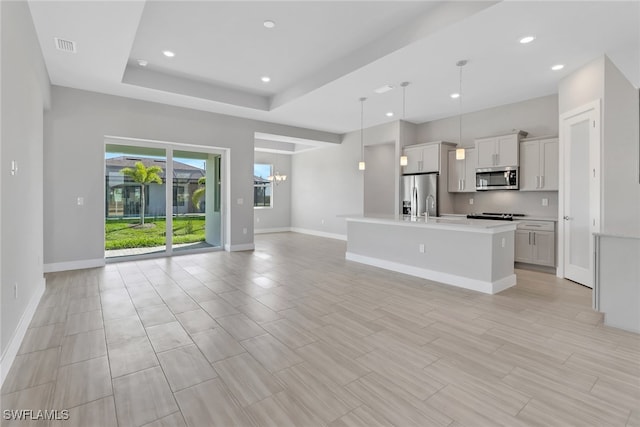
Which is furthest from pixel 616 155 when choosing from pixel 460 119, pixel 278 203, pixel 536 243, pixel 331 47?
pixel 278 203

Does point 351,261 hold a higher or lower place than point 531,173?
lower

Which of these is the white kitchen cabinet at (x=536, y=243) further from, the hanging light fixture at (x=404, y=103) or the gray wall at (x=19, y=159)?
the gray wall at (x=19, y=159)

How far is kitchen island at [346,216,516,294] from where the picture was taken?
4.05 metres

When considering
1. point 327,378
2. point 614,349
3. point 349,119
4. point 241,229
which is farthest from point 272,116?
point 614,349

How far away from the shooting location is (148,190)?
6.15 meters

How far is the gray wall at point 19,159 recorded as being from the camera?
2236mm

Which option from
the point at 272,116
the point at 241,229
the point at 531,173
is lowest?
the point at 241,229

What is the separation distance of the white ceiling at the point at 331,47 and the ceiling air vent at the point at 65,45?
8 centimetres

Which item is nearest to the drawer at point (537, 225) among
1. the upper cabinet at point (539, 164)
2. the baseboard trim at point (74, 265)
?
the upper cabinet at point (539, 164)

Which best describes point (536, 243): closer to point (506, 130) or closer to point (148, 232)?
point (506, 130)

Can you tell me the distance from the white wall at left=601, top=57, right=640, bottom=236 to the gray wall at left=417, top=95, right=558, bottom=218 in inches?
52.8

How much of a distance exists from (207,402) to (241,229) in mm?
5499

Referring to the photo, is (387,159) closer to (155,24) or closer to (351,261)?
(351,261)

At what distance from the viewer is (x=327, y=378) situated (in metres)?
2.09
